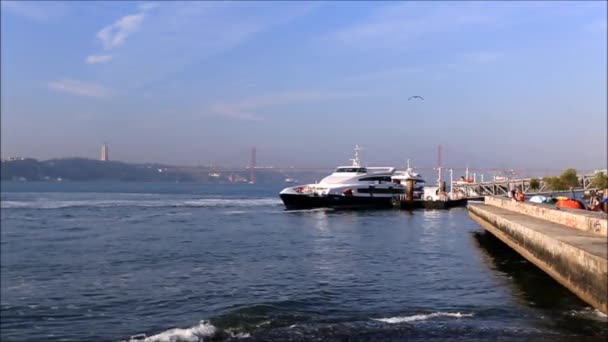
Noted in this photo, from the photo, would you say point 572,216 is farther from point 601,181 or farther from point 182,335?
point 601,181

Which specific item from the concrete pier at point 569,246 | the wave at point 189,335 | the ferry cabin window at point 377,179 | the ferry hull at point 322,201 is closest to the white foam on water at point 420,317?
the concrete pier at point 569,246

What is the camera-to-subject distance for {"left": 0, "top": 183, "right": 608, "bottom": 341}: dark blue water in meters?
12.6

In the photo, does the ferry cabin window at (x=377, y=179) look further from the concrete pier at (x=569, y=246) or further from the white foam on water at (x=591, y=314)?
the white foam on water at (x=591, y=314)

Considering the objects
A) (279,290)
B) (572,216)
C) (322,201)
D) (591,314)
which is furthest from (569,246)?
(322,201)

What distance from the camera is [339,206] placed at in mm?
59594

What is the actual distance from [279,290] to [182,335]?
5108 mm

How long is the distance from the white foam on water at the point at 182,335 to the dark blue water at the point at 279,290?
62mm

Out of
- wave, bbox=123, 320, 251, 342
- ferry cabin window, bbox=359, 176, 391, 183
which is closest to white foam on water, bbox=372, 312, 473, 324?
wave, bbox=123, 320, 251, 342

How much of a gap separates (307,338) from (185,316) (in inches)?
143

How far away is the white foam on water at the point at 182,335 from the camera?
12.1 metres

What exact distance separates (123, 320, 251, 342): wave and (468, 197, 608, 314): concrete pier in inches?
270

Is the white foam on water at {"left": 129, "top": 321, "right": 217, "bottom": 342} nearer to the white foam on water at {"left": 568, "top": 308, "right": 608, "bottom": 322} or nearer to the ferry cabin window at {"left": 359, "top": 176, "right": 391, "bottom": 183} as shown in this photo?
the white foam on water at {"left": 568, "top": 308, "right": 608, "bottom": 322}

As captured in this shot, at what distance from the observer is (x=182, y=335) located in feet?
40.4

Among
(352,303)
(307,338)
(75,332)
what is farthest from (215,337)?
(352,303)
